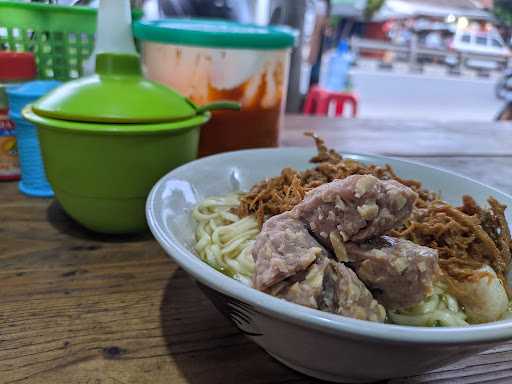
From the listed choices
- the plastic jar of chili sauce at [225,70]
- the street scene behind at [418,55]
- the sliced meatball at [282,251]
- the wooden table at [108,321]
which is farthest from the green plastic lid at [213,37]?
the street scene behind at [418,55]

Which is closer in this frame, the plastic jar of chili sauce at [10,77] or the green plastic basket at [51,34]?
the plastic jar of chili sauce at [10,77]

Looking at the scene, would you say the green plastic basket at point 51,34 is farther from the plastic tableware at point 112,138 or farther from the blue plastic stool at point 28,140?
the plastic tableware at point 112,138

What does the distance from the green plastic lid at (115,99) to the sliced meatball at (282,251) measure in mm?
366

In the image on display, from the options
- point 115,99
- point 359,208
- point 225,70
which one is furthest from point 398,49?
point 359,208

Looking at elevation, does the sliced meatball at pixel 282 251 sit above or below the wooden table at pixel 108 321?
above

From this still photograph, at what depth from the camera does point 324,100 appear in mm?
3654

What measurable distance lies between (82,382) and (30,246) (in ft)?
1.28

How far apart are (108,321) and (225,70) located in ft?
2.20

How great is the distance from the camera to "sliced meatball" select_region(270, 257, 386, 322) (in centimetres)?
45

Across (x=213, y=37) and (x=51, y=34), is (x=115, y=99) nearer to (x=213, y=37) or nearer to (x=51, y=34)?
(x=213, y=37)

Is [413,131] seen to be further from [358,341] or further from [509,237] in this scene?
[358,341]

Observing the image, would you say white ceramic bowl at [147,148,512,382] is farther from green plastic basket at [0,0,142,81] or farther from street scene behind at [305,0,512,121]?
street scene behind at [305,0,512,121]

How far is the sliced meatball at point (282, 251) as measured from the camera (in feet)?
1.51

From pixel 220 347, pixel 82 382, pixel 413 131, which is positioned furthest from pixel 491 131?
pixel 82 382
